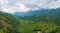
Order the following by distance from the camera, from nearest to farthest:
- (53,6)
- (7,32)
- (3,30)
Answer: (7,32)
(3,30)
(53,6)

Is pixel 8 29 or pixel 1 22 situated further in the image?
pixel 1 22

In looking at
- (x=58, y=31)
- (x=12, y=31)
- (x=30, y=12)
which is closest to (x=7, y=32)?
(x=12, y=31)

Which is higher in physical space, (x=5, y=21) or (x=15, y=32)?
(x=5, y=21)

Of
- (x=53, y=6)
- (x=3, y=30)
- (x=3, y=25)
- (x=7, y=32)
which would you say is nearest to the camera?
(x=7, y=32)

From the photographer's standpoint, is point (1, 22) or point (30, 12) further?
point (30, 12)

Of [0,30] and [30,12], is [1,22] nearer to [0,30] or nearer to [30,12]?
[0,30]

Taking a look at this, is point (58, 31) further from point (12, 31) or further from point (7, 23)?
point (7, 23)

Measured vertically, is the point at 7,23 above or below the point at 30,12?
below

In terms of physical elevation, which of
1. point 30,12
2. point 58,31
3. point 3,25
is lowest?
point 58,31

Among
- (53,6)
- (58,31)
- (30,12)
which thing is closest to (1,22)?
(58,31)
